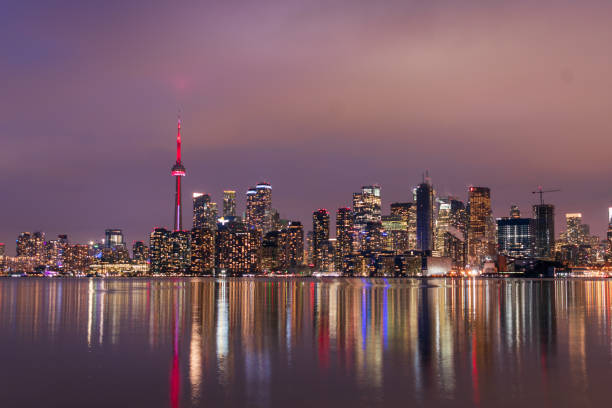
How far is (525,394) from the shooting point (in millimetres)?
21516

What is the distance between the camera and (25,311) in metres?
62.7

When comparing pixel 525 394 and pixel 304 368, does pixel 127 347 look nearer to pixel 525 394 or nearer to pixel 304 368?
pixel 304 368

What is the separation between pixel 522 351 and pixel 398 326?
1337cm

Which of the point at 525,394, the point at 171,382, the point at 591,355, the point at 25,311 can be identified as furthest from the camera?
the point at 25,311

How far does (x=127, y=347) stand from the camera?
3397cm

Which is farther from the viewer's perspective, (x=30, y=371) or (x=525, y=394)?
(x=30, y=371)

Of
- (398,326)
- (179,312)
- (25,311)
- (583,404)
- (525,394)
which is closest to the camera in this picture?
(583,404)

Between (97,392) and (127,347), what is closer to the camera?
(97,392)

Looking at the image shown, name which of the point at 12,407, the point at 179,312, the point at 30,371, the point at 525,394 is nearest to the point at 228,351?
the point at 30,371

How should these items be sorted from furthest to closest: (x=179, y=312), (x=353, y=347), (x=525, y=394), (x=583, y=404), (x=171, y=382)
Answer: (x=179, y=312) → (x=353, y=347) → (x=171, y=382) → (x=525, y=394) → (x=583, y=404)

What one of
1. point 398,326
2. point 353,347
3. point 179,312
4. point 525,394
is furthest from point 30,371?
point 179,312

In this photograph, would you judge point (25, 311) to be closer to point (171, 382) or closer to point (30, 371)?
point (30, 371)

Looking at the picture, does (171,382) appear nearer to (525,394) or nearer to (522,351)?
(525,394)

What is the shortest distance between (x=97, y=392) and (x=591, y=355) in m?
23.7
